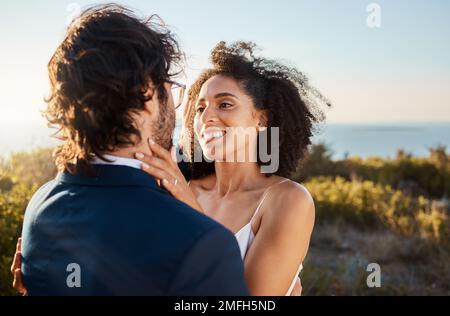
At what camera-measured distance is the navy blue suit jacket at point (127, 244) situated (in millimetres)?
1515

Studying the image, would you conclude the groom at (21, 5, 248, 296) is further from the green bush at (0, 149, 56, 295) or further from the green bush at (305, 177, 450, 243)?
the green bush at (305, 177, 450, 243)

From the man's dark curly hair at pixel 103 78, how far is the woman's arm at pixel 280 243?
3.35ft

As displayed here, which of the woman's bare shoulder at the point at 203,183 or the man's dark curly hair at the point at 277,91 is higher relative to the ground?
the man's dark curly hair at the point at 277,91

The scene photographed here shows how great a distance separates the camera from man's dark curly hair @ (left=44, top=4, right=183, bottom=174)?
1.71m

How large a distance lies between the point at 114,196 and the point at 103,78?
364 millimetres

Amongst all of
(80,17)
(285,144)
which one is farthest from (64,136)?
(285,144)

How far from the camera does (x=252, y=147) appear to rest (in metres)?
3.24

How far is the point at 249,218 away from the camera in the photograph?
2.94m

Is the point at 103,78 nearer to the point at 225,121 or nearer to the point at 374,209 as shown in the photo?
the point at 225,121

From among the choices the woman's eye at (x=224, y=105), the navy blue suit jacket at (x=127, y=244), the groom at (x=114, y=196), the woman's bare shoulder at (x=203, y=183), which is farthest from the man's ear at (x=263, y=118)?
the navy blue suit jacket at (x=127, y=244)

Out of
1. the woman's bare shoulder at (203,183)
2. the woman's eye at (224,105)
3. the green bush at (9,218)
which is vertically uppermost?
the woman's eye at (224,105)

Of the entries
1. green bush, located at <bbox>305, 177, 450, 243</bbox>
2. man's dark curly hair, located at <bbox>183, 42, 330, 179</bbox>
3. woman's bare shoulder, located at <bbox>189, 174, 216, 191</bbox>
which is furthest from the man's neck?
green bush, located at <bbox>305, 177, 450, 243</bbox>

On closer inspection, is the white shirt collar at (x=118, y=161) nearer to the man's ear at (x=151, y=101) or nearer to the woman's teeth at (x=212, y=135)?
the man's ear at (x=151, y=101)

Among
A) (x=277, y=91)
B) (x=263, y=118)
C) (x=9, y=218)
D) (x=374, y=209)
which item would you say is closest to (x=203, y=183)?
(x=263, y=118)
